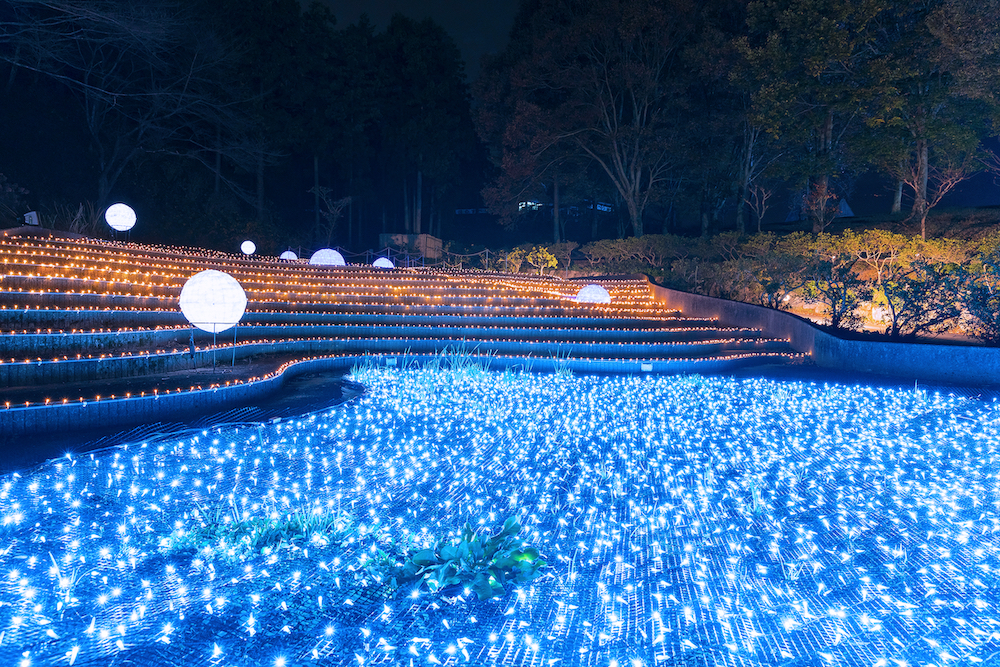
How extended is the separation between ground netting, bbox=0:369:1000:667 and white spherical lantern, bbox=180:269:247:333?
195 centimetres

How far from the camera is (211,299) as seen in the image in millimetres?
6789

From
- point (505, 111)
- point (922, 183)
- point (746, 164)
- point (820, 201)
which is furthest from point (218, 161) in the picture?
point (922, 183)

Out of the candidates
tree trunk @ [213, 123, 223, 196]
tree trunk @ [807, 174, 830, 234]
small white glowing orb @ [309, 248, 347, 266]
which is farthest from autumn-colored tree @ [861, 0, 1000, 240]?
tree trunk @ [213, 123, 223, 196]

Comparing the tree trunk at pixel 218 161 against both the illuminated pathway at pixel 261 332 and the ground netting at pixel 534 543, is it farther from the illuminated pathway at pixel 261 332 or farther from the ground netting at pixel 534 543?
the ground netting at pixel 534 543

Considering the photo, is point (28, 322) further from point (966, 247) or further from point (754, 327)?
point (966, 247)

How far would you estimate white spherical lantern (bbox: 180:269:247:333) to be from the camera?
22.1ft

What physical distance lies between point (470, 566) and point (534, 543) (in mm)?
537

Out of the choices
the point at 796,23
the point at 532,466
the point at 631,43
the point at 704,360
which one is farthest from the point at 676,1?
the point at 532,466

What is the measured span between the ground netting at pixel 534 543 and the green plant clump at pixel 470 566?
0.06 metres

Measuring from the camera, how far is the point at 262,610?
2611mm

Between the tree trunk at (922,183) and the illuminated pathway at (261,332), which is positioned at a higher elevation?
the tree trunk at (922,183)

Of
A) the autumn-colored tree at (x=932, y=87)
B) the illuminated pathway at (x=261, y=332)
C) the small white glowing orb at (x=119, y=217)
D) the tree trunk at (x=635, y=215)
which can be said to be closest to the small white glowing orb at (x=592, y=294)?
the illuminated pathway at (x=261, y=332)

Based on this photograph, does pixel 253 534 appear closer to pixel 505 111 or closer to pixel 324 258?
pixel 324 258

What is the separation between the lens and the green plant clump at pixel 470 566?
2.86 meters
